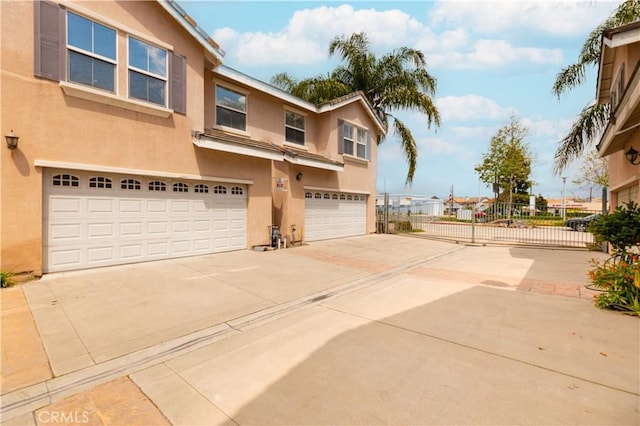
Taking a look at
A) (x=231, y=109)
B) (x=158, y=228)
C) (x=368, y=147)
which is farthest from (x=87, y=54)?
(x=368, y=147)

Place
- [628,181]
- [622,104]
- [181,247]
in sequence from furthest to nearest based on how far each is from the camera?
1. [181,247]
2. [628,181]
3. [622,104]

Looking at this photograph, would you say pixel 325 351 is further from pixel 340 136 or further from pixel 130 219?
pixel 340 136

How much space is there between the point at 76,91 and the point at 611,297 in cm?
1216

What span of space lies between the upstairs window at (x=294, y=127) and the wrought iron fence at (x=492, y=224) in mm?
6972

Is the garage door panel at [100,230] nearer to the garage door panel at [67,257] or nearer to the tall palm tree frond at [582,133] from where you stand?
the garage door panel at [67,257]

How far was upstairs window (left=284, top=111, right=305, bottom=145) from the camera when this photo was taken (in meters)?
14.7

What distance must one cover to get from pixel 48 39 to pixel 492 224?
2062cm

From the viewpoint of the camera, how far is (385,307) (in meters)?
5.73

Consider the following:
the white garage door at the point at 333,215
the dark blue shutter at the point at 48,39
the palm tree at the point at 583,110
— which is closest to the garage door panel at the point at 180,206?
the dark blue shutter at the point at 48,39

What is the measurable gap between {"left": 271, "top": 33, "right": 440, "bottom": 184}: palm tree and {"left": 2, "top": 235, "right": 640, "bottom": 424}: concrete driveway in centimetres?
1342

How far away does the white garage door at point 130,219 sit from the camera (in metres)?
7.47

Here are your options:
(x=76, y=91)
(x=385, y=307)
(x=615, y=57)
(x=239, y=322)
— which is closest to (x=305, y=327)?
(x=239, y=322)

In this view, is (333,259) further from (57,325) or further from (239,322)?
(57,325)

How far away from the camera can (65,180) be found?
756 centimetres
